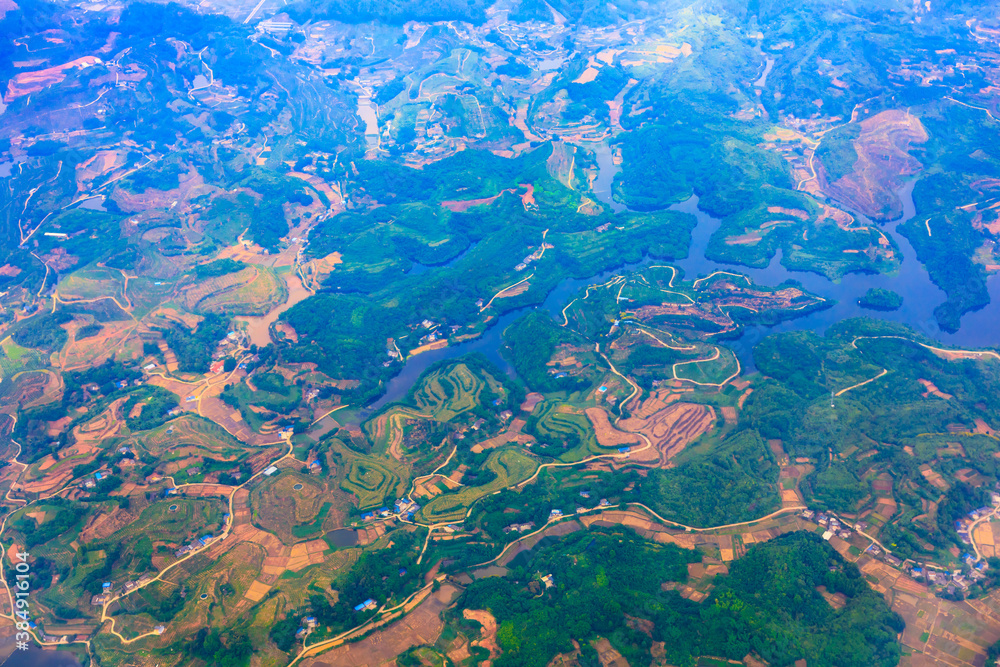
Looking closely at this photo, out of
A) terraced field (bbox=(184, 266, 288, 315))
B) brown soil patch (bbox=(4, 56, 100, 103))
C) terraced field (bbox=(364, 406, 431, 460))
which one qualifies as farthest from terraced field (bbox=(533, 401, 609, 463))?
brown soil patch (bbox=(4, 56, 100, 103))

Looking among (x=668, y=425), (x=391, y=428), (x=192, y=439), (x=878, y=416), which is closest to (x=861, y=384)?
(x=878, y=416)

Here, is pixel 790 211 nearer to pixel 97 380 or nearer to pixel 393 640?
pixel 393 640

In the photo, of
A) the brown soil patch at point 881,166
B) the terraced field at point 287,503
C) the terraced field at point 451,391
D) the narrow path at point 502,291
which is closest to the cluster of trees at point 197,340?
the terraced field at point 287,503

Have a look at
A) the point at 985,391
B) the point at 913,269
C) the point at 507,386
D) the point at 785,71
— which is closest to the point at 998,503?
the point at 985,391

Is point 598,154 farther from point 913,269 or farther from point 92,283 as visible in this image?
point 92,283

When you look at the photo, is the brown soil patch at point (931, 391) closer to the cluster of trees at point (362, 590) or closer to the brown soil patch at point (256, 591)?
the cluster of trees at point (362, 590)
